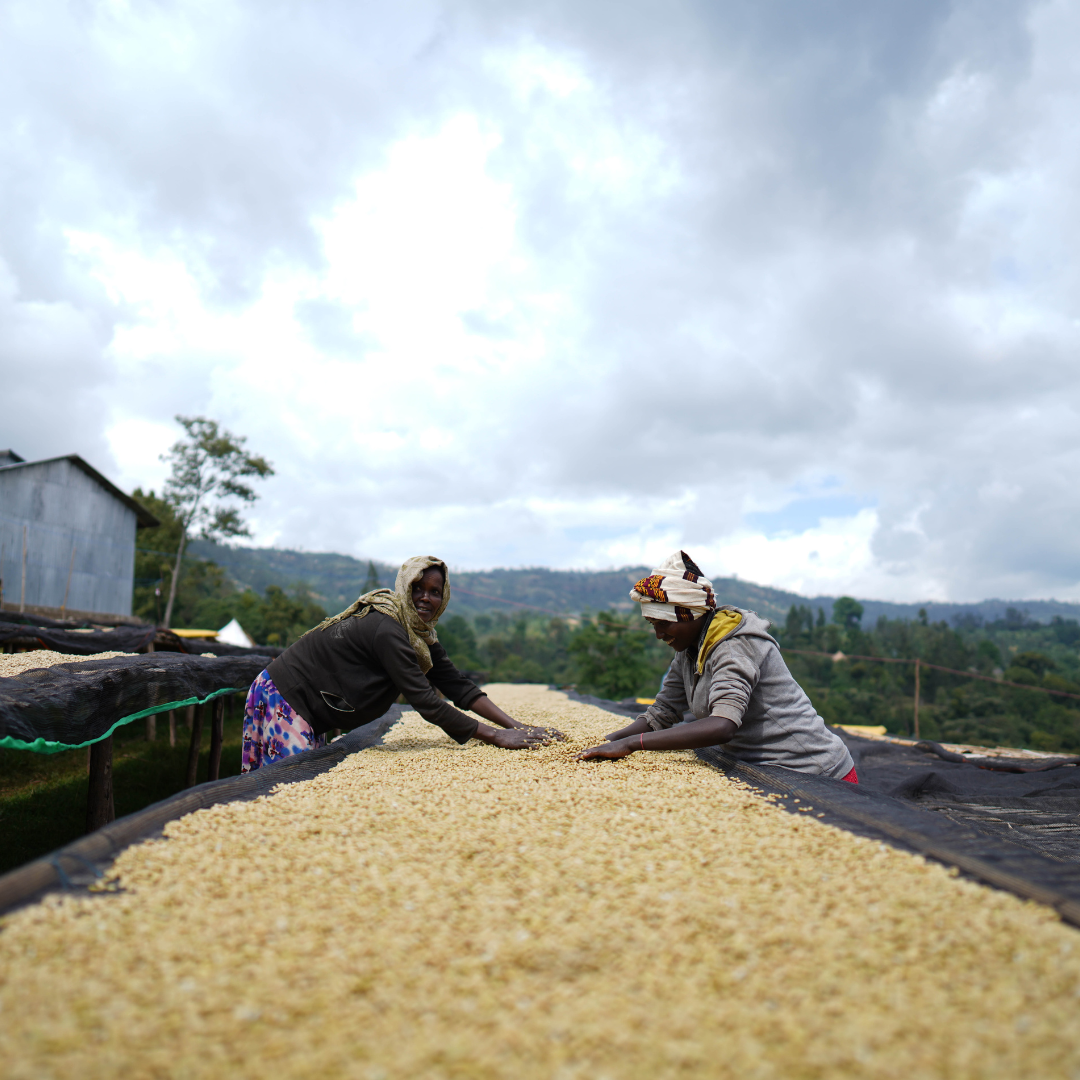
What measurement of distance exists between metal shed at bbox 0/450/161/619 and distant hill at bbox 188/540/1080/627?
197 feet

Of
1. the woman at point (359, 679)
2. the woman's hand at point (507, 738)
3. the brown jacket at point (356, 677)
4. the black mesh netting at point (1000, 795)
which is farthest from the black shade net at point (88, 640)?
the black mesh netting at point (1000, 795)

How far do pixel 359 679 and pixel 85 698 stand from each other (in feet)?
3.49

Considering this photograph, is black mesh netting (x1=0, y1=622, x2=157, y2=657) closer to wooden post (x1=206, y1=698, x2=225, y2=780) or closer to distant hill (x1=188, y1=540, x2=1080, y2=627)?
wooden post (x1=206, y1=698, x2=225, y2=780)

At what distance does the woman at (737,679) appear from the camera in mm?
2547

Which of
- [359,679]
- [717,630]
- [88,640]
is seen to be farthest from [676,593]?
[88,640]

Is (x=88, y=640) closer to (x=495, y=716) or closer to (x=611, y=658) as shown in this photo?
(x=495, y=716)

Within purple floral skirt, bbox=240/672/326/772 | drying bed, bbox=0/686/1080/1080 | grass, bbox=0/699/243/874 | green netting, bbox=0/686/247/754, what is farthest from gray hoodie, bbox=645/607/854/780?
grass, bbox=0/699/243/874

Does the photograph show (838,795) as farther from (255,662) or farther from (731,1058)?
(255,662)

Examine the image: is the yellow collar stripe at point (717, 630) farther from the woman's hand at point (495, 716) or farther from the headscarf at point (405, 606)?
the headscarf at point (405, 606)

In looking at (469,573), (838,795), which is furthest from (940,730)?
(469,573)

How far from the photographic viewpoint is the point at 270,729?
3049mm

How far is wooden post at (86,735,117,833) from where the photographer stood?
3.04m

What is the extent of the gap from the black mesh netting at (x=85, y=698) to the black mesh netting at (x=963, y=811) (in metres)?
2.55

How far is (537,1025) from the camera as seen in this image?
0.98 m
